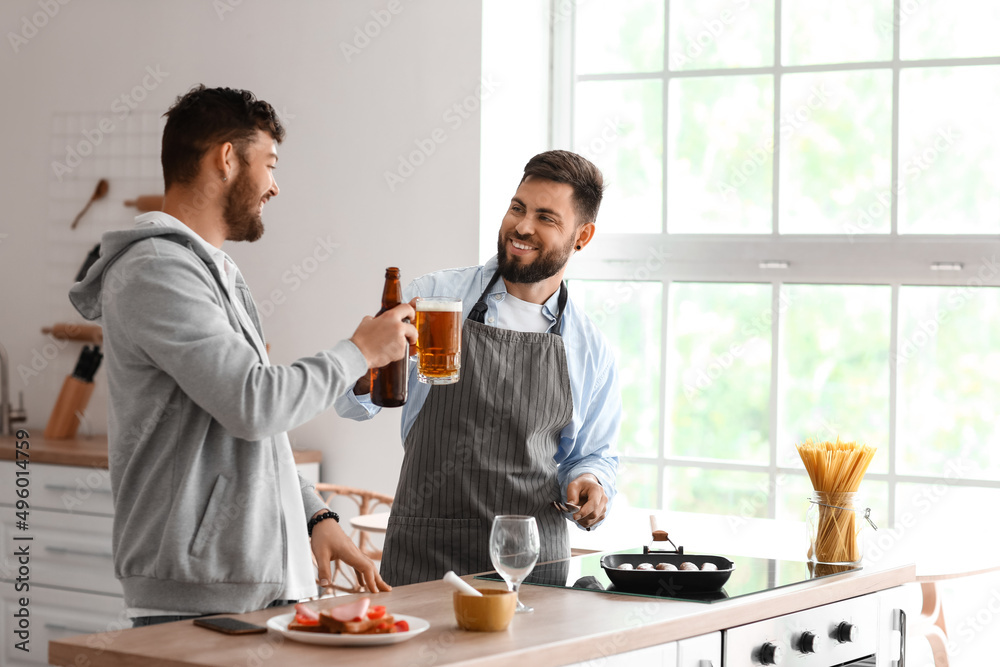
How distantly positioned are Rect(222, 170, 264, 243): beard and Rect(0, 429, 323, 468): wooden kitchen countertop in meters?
2.00

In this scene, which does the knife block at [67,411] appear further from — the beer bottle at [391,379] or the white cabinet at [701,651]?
the white cabinet at [701,651]

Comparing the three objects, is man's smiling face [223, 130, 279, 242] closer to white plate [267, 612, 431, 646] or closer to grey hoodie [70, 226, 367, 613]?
grey hoodie [70, 226, 367, 613]

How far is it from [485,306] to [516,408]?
0.86 ft

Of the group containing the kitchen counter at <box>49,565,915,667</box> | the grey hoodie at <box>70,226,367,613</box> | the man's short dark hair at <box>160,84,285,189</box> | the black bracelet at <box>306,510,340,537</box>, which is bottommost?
the kitchen counter at <box>49,565,915,667</box>

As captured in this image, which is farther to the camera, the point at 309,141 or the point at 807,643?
the point at 309,141

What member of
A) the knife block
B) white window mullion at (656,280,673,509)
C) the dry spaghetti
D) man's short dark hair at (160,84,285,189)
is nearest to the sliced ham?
man's short dark hair at (160,84,285,189)

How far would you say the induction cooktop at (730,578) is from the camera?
188cm

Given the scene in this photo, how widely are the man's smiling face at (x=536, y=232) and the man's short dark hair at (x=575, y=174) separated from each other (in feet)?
0.05

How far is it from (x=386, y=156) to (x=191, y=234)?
2.22 meters

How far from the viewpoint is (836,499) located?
224cm

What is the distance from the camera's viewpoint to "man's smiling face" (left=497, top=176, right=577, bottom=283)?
239cm

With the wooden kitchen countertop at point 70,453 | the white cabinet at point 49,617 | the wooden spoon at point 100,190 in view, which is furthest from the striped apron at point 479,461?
the wooden spoon at point 100,190

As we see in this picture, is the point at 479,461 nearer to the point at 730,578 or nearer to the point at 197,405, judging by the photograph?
the point at 730,578

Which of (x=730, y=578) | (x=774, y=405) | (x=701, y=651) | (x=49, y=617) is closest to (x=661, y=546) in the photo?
(x=730, y=578)
